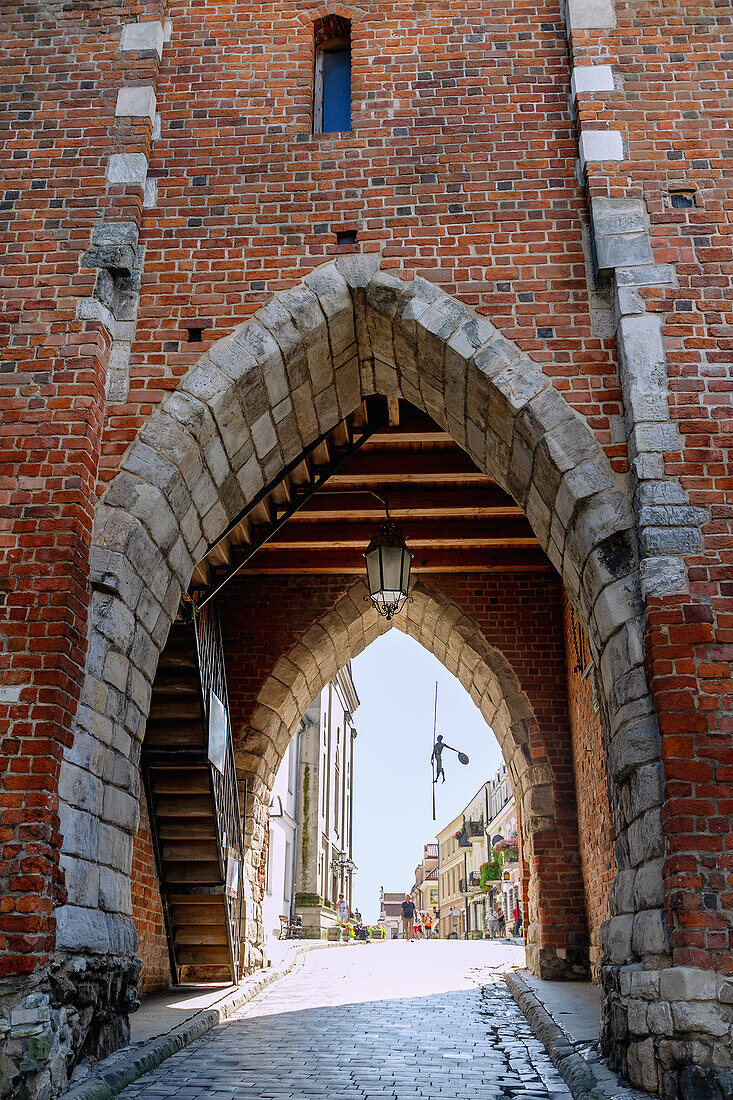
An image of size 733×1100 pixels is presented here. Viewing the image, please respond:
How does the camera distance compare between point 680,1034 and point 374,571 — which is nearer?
point 680,1034

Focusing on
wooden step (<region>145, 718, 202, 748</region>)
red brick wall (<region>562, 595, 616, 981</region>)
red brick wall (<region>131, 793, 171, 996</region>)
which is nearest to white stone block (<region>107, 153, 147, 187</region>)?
wooden step (<region>145, 718, 202, 748</region>)

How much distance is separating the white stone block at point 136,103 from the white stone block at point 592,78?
2633 mm

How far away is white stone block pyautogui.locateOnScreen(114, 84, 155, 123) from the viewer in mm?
5770

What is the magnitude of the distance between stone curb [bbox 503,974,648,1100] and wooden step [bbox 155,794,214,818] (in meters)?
2.85

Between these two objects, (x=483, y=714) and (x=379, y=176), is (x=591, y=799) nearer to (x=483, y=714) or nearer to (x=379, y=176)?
(x=483, y=714)

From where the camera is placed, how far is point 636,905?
4.10 meters

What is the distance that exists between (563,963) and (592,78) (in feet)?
22.8

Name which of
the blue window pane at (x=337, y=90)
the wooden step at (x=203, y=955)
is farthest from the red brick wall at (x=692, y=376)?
the wooden step at (x=203, y=955)

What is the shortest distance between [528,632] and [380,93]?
5229 millimetres

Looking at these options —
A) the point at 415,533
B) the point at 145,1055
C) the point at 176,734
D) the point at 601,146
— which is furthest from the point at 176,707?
the point at 601,146

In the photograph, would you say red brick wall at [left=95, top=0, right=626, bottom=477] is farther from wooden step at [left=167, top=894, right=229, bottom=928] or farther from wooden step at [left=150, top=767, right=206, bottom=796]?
wooden step at [left=167, top=894, right=229, bottom=928]

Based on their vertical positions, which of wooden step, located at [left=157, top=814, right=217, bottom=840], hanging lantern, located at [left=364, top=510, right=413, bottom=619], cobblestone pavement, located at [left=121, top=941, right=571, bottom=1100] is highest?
hanging lantern, located at [left=364, top=510, right=413, bottom=619]

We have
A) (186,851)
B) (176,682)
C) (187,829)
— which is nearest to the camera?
(176,682)

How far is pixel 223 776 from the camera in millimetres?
7812
